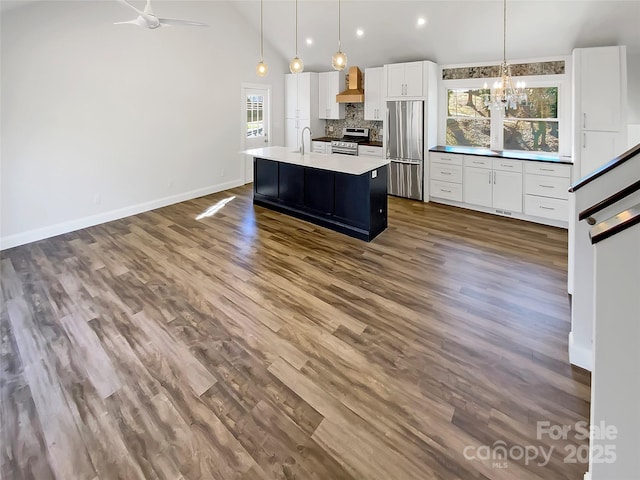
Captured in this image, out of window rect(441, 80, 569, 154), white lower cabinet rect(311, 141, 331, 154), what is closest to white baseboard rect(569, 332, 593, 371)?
window rect(441, 80, 569, 154)

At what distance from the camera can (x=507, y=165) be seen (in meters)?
5.55

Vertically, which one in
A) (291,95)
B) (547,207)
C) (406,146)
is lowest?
(547,207)

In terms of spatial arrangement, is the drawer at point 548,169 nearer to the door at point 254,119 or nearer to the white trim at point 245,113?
the door at point 254,119

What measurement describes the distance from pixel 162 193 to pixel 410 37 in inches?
191

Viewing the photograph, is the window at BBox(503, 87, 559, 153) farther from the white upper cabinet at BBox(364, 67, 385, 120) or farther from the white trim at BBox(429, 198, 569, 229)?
the white upper cabinet at BBox(364, 67, 385, 120)

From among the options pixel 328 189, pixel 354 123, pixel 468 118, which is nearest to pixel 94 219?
pixel 328 189

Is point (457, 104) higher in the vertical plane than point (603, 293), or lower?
higher

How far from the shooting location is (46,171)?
192 inches

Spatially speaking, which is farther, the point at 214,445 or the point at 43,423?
the point at 43,423

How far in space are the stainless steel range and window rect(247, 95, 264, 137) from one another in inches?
65.8

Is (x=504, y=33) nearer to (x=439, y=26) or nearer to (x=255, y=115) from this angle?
(x=439, y=26)

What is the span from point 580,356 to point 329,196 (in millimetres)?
3459

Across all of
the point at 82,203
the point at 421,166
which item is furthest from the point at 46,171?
the point at 421,166

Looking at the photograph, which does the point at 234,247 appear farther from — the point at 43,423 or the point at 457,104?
the point at 457,104
